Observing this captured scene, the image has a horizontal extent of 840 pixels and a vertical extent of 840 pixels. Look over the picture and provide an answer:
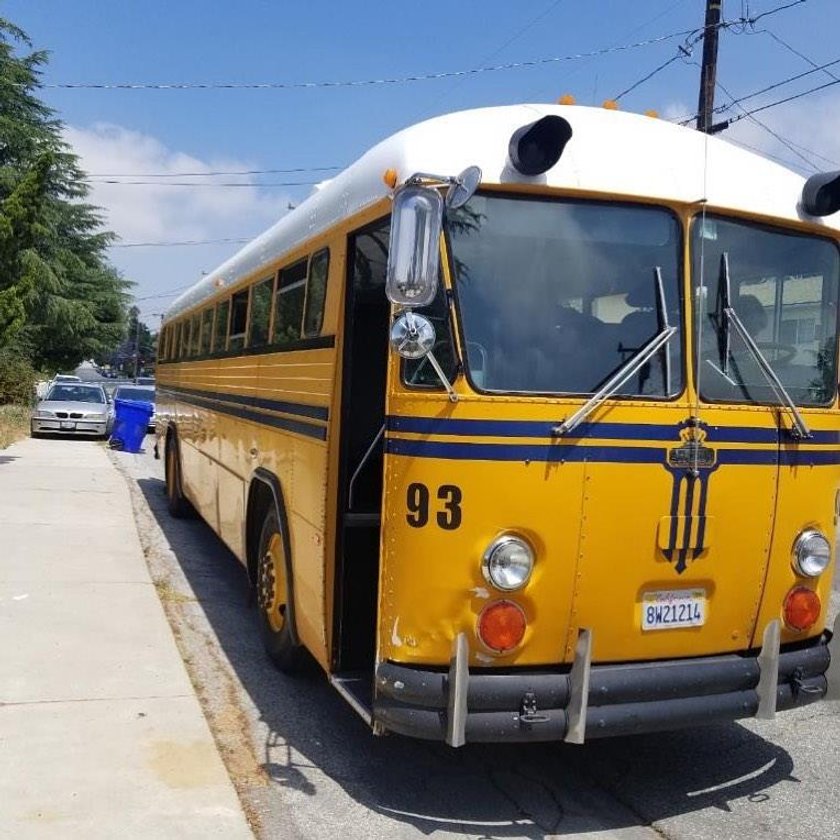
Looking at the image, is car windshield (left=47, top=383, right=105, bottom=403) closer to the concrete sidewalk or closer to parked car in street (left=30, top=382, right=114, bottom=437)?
parked car in street (left=30, top=382, right=114, bottom=437)

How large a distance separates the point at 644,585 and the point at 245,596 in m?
4.65

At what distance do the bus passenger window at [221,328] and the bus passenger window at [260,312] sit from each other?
1.21 m

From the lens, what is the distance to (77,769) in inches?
163

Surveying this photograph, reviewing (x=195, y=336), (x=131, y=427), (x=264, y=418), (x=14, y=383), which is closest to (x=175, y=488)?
(x=195, y=336)

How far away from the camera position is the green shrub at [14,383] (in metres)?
28.9

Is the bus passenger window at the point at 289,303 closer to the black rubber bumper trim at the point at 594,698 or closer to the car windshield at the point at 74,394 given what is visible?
the black rubber bumper trim at the point at 594,698

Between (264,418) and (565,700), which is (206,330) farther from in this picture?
(565,700)

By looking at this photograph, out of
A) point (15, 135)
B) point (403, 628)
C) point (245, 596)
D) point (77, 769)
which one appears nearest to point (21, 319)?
point (245, 596)

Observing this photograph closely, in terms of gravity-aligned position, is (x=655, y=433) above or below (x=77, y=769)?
above

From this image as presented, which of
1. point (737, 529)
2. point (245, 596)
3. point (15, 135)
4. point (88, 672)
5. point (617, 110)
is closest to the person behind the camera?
point (737, 529)

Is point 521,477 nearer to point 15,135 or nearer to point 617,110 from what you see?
point 617,110

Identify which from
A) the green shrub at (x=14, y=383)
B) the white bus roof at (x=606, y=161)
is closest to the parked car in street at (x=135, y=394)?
the green shrub at (x=14, y=383)

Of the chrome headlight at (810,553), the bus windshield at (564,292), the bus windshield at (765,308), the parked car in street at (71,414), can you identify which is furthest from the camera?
the parked car in street at (71,414)

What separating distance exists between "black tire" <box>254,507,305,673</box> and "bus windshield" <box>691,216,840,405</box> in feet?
8.34
